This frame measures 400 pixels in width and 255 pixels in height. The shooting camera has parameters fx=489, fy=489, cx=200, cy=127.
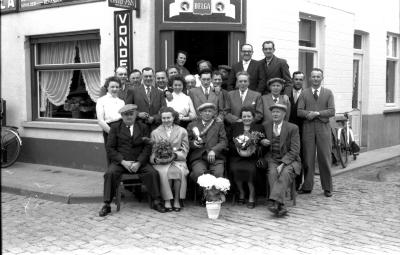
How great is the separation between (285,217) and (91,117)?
5.12 m

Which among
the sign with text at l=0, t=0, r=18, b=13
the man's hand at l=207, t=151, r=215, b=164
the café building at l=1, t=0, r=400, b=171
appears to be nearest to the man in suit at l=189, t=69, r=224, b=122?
the man's hand at l=207, t=151, r=215, b=164

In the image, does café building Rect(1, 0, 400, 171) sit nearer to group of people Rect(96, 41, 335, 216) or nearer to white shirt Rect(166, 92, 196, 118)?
group of people Rect(96, 41, 335, 216)

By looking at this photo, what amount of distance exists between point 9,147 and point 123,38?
366 cm

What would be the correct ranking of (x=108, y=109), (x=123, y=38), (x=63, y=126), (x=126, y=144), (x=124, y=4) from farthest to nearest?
(x=63, y=126)
(x=123, y=38)
(x=124, y=4)
(x=108, y=109)
(x=126, y=144)

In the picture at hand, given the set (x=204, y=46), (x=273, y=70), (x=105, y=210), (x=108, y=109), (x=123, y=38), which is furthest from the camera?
(x=204, y=46)

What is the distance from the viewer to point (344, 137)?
34.8 feet

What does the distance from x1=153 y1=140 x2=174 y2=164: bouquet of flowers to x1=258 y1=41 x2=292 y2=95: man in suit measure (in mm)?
2061

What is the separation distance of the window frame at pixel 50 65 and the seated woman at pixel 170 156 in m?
3.23

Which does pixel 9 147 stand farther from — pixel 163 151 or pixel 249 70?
pixel 249 70

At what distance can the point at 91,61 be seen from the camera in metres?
9.90

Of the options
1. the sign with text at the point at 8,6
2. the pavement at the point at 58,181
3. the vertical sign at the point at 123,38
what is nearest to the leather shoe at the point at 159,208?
the pavement at the point at 58,181

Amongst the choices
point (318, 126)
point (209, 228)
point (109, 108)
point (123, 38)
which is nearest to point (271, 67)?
point (318, 126)

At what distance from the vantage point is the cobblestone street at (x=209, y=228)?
5.04 m

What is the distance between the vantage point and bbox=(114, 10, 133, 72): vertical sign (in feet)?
29.2
